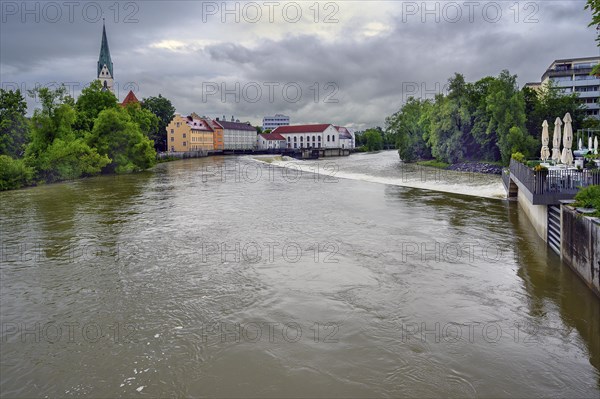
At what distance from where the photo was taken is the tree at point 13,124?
50312 millimetres

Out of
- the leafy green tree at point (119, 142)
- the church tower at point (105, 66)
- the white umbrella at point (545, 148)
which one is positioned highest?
the church tower at point (105, 66)

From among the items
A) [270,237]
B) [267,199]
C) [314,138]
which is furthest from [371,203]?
[314,138]

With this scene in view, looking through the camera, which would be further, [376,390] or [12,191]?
[12,191]

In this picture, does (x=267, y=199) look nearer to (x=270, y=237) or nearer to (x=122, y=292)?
Answer: (x=270, y=237)

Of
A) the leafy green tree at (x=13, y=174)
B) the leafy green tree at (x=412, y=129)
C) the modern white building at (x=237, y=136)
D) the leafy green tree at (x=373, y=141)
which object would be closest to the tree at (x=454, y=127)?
the leafy green tree at (x=412, y=129)

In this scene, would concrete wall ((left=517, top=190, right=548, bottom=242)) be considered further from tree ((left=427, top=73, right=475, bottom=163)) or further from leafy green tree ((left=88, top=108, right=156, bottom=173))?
leafy green tree ((left=88, top=108, right=156, bottom=173))

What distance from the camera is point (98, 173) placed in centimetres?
6053

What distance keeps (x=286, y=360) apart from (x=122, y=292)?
6358 mm

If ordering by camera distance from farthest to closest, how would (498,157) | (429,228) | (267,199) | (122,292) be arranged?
(498,157), (267,199), (429,228), (122,292)

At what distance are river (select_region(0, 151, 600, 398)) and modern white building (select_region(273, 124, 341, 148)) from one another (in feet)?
537

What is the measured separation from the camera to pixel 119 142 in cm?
6234

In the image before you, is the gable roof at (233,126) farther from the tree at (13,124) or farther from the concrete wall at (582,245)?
the concrete wall at (582,245)

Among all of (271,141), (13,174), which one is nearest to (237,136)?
(271,141)

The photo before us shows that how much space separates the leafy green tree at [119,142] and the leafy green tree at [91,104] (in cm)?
315
